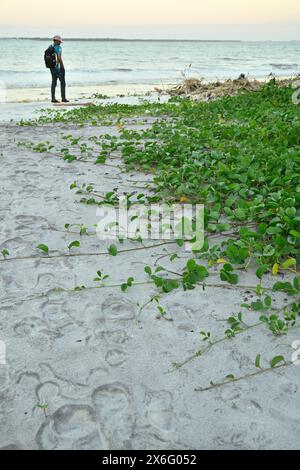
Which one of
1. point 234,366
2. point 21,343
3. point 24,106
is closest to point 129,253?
point 21,343

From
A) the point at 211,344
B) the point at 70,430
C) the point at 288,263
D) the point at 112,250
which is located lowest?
the point at 70,430

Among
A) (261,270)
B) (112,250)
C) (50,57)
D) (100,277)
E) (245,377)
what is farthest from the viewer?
(50,57)

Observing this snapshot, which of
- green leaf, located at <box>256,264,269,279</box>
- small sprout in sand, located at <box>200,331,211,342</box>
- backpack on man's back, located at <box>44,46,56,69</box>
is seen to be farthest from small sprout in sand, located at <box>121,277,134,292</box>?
backpack on man's back, located at <box>44,46,56,69</box>

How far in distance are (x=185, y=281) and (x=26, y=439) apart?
134cm

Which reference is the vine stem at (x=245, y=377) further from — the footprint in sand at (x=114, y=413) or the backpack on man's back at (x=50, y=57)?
the backpack on man's back at (x=50, y=57)

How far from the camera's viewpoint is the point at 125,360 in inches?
90.7

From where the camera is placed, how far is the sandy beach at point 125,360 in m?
1.88

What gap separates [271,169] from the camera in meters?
4.48

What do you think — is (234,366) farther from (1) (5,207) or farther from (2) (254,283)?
(1) (5,207)

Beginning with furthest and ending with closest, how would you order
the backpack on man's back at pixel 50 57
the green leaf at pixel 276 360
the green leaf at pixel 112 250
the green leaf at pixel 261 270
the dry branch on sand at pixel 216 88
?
the dry branch on sand at pixel 216 88 → the backpack on man's back at pixel 50 57 → the green leaf at pixel 112 250 → the green leaf at pixel 261 270 → the green leaf at pixel 276 360

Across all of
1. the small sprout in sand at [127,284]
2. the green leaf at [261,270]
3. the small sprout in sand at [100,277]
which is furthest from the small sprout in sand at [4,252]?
the green leaf at [261,270]

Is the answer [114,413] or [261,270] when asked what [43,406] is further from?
[261,270]

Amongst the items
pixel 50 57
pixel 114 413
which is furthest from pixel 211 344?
pixel 50 57
